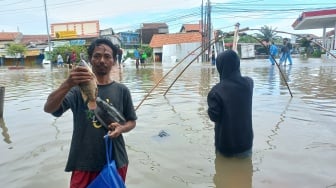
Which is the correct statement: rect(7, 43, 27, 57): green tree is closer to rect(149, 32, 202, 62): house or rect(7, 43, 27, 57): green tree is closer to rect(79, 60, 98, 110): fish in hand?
rect(149, 32, 202, 62): house

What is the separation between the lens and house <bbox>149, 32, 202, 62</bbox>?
138 ft

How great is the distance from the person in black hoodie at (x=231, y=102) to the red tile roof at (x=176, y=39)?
39459mm

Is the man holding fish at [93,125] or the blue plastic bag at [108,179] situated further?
the man holding fish at [93,125]

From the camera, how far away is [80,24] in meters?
50.9

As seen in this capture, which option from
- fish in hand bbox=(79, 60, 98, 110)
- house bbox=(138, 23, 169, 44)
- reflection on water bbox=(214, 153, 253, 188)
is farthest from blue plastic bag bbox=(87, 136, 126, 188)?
house bbox=(138, 23, 169, 44)

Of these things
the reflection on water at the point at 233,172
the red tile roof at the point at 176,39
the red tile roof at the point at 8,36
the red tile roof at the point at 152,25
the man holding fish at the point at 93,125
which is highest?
the red tile roof at the point at 152,25

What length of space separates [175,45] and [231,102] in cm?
3915

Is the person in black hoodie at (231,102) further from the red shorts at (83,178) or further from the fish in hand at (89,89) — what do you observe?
the fish in hand at (89,89)

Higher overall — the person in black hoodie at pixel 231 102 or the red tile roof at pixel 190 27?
the red tile roof at pixel 190 27

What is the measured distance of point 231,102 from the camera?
4266mm

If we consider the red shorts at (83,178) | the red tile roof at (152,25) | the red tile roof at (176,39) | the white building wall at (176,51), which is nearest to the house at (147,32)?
the red tile roof at (152,25)

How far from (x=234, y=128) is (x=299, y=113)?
12.6 feet

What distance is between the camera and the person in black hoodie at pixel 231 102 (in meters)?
4.25


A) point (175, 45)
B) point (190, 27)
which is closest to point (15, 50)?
point (175, 45)
